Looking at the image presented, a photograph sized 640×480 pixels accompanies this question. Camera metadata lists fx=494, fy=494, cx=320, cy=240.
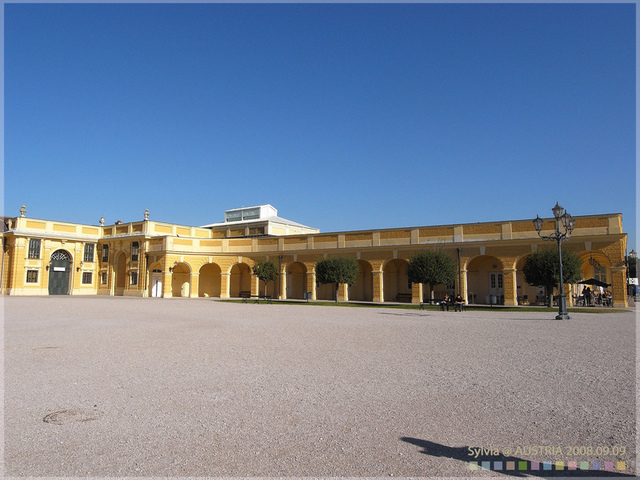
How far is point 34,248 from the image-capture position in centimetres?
4616

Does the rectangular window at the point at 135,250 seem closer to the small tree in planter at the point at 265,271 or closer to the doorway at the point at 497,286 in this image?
the small tree in planter at the point at 265,271

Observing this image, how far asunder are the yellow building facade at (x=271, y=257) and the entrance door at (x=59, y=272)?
0.09m

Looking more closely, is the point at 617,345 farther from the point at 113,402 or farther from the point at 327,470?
the point at 113,402

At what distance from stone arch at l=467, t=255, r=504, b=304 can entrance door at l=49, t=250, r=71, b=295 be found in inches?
1477

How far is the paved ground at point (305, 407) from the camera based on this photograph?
4.15m

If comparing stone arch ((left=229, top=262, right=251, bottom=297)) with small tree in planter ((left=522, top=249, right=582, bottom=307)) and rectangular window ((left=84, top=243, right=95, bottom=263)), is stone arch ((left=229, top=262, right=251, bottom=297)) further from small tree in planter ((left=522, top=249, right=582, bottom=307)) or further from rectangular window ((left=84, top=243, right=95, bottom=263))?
small tree in planter ((left=522, top=249, right=582, bottom=307))

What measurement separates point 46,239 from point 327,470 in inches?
1973

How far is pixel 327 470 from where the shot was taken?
154 inches

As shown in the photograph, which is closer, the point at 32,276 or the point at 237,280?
the point at 32,276

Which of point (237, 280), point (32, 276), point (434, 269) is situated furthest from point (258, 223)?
point (434, 269)

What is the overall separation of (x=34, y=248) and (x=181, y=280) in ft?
45.2

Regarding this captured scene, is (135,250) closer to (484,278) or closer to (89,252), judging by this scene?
(89,252)

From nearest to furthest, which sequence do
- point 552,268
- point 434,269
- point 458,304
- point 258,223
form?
point 458,304 → point 552,268 → point 434,269 → point 258,223

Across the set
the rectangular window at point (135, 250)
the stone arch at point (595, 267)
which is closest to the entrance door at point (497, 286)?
the stone arch at point (595, 267)
